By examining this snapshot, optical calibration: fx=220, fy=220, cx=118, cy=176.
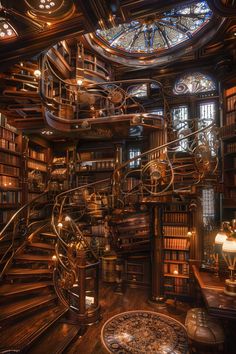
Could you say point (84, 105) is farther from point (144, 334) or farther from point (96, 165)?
point (144, 334)

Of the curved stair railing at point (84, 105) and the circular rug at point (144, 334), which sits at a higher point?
the curved stair railing at point (84, 105)

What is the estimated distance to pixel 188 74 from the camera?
626cm

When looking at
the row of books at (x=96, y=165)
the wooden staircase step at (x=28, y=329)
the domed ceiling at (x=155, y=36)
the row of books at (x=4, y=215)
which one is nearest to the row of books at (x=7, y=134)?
the row of books at (x=4, y=215)

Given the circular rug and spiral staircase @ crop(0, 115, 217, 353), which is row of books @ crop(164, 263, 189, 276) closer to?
spiral staircase @ crop(0, 115, 217, 353)

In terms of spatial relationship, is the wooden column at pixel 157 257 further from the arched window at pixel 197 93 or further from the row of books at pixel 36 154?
the row of books at pixel 36 154

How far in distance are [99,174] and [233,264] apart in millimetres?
4194

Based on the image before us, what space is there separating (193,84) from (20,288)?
20.5 feet

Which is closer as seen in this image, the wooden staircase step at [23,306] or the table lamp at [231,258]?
the table lamp at [231,258]

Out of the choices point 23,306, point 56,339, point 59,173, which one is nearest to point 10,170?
point 59,173

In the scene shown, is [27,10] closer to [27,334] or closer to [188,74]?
[27,334]

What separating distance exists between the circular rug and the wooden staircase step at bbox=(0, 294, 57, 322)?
0.95m

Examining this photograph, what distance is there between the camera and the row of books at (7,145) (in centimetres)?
446

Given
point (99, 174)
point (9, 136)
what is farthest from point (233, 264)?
point (9, 136)

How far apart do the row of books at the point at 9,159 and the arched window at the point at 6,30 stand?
2719mm
